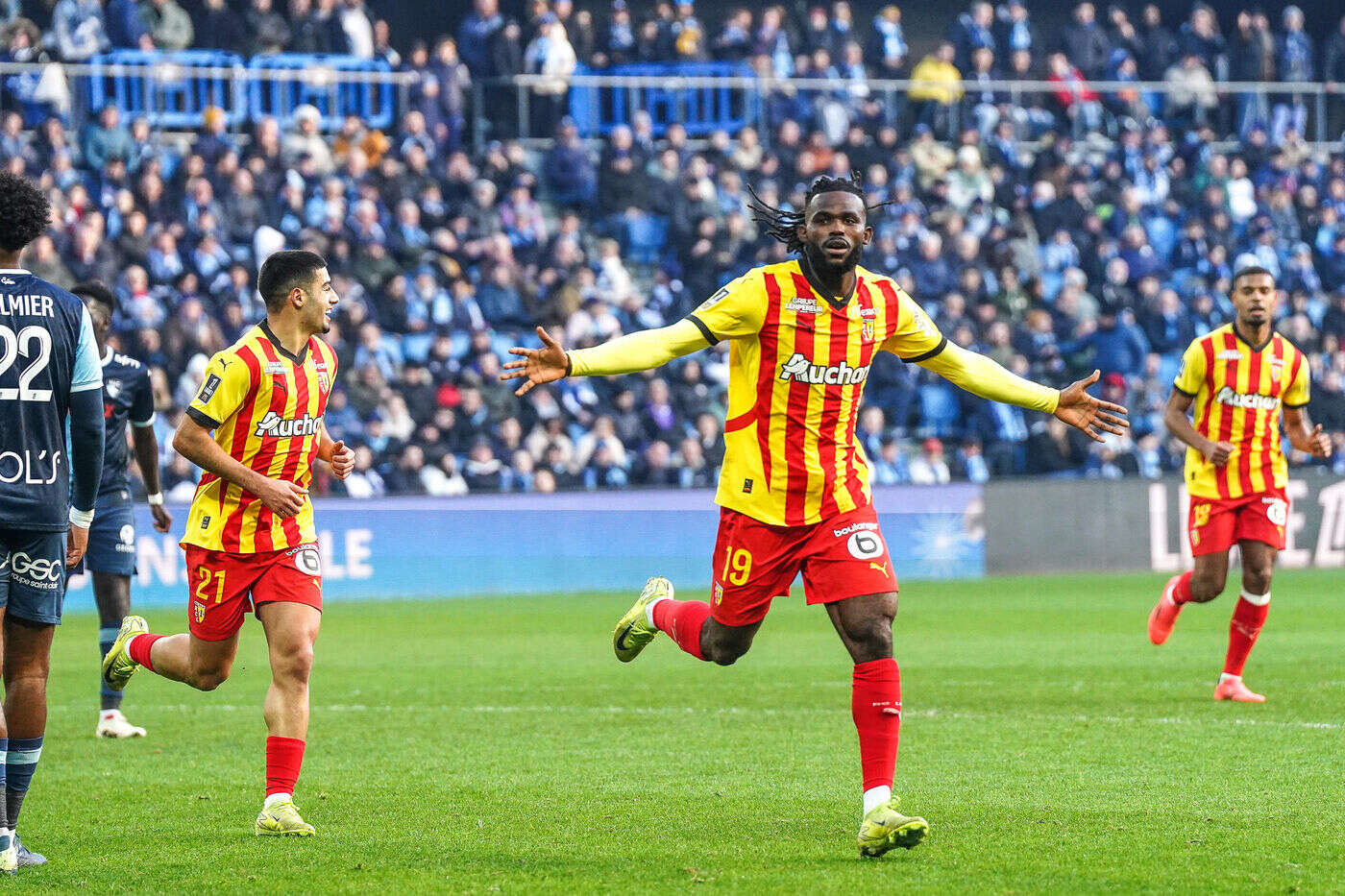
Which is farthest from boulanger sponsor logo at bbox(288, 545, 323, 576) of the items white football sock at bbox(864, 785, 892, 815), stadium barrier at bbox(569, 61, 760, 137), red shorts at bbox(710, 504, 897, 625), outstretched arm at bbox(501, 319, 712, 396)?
stadium barrier at bbox(569, 61, 760, 137)

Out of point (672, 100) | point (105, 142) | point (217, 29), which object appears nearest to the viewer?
point (105, 142)

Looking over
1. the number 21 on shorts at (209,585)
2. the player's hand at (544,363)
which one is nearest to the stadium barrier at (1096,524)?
the number 21 on shorts at (209,585)

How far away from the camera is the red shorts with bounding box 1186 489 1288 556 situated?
10.7 meters

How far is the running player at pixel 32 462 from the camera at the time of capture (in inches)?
235

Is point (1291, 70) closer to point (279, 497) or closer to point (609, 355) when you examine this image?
point (609, 355)

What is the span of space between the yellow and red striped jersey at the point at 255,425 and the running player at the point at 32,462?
1.99 ft

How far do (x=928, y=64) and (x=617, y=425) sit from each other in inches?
345

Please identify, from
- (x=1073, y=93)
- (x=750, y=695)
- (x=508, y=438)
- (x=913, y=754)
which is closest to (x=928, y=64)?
(x=1073, y=93)

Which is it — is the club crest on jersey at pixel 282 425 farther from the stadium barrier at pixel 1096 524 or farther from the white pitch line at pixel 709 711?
the stadium barrier at pixel 1096 524

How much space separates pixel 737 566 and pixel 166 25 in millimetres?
17944

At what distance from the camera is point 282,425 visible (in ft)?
22.6

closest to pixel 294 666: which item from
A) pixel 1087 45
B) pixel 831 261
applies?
pixel 831 261

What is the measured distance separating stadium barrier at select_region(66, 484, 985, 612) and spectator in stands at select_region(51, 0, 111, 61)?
6.78 meters

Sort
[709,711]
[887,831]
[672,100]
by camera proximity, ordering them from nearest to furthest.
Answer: [887,831]
[709,711]
[672,100]
